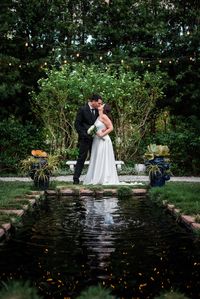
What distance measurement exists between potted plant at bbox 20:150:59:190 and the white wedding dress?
1.48 meters

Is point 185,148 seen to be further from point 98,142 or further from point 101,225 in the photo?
point 101,225

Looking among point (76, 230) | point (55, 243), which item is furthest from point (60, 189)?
point (55, 243)

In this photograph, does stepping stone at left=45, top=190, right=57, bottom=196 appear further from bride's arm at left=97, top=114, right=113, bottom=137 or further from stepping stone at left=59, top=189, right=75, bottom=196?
bride's arm at left=97, top=114, right=113, bottom=137

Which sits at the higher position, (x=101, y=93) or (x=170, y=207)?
(x=101, y=93)

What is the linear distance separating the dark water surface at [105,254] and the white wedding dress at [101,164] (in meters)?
4.95

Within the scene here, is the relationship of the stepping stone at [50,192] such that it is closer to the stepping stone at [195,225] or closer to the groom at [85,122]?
the groom at [85,122]

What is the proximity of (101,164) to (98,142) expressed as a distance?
0.52 metres

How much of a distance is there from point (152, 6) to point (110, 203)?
13015 mm

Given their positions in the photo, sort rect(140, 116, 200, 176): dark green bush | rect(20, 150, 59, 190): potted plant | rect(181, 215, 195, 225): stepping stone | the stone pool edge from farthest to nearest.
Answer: rect(140, 116, 200, 176): dark green bush, rect(20, 150, 59, 190): potted plant, rect(181, 215, 195, 225): stepping stone, the stone pool edge

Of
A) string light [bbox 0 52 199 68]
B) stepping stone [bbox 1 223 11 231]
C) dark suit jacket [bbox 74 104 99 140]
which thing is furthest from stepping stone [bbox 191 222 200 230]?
string light [bbox 0 52 199 68]

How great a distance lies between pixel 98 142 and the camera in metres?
13.5

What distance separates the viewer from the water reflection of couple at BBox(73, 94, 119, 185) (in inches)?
522

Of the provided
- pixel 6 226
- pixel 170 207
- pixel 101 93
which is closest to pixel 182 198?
pixel 170 207

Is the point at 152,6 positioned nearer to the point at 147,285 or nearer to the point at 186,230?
the point at 186,230
